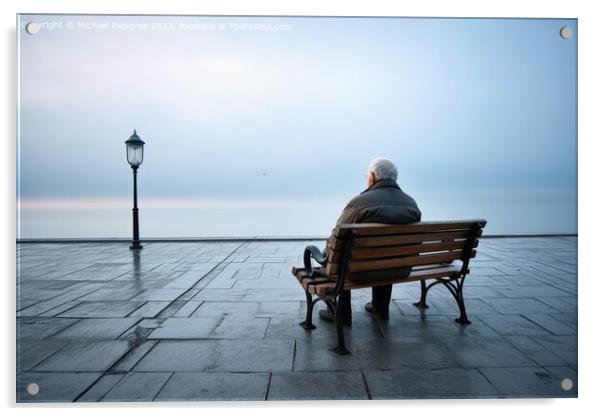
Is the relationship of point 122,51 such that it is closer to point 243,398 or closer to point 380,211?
point 380,211

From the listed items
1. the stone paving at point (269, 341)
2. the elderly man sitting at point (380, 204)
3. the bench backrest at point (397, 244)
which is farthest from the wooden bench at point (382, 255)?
the stone paving at point (269, 341)

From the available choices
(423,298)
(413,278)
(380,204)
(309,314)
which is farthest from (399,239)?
(423,298)

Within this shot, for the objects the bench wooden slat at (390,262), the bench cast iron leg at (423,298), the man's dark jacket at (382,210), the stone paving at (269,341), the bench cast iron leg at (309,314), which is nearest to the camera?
the stone paving at (269,341)

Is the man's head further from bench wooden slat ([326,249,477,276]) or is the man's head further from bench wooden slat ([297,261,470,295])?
bench wooden slat ([297,261,470,295])

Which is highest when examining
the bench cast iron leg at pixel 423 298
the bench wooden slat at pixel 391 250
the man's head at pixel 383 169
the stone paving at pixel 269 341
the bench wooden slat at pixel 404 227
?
the man's head at pixel 383 169

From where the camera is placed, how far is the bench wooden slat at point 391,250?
9.78 ft

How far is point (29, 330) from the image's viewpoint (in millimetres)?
3379

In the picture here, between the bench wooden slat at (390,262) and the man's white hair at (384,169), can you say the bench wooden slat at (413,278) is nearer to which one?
the bench wooden slat at (390,262)

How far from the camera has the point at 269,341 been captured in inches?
123

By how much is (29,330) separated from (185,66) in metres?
2.60

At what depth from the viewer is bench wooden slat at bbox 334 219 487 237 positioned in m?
2.89

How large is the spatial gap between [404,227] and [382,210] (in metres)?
0.23
